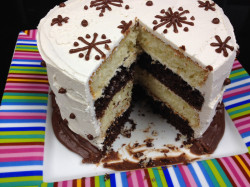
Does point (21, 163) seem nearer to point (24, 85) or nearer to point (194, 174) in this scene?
point (24, 85)

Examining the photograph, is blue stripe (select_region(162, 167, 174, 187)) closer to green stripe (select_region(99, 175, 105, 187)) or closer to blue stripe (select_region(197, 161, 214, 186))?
blue stripe (select_region(197, 161, 214, 186))

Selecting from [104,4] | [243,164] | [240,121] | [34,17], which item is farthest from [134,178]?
[34,17]

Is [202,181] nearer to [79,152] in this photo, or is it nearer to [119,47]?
[79,152]

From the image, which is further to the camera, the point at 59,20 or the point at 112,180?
the point at 59,20

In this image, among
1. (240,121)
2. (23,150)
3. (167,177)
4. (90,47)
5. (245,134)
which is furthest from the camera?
(240,121)

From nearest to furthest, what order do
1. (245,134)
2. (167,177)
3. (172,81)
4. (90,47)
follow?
(90,47), (167,177), (172,81), (245,134)

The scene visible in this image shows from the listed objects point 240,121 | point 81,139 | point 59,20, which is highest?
point 59,20

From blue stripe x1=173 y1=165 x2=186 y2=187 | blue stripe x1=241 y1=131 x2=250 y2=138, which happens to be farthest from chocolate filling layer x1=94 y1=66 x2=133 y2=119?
blue stripe x1=241 y1=131 x2=250 y2=138
